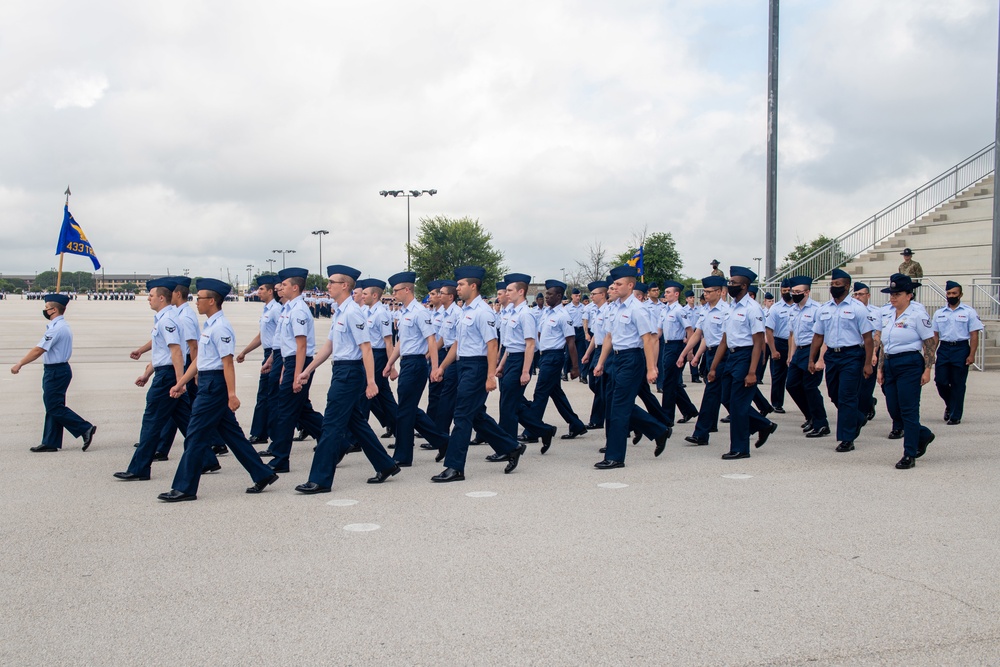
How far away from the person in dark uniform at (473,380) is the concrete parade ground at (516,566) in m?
0.26

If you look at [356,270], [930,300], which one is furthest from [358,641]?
[930,300]

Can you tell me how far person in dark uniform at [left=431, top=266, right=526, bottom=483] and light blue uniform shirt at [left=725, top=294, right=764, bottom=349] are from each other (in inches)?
109

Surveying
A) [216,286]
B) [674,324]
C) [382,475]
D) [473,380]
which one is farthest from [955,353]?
[216,286]

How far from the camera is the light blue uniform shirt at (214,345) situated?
7.15 meters

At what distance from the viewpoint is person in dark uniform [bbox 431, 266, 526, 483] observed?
7.94 metres

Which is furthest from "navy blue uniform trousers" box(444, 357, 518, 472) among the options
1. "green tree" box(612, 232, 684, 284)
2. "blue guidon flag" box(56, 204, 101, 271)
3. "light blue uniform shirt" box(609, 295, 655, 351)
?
"green tree" box(612, 232, 684, 284)

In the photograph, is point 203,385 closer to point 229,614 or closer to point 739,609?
point 229,614

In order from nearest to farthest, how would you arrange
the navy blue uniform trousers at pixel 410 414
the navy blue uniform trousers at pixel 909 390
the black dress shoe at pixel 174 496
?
the black dress shoe at pixel 174 496
the navy blue uniform trousers at pixel 909 390
the navy blue uniform trousers at pixel 410 414

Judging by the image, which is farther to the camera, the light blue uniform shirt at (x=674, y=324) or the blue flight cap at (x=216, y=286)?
the light blue uniform shirt at (x=674, y=324)

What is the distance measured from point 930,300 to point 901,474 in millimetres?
15242

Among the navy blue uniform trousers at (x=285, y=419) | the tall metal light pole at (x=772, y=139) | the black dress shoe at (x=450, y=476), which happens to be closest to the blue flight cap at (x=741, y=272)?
the black dress shoe at (x=450, y=476)

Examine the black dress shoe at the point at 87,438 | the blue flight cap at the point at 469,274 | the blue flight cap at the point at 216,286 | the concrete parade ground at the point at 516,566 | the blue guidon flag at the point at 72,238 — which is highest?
the blue guidon flag at the point at 72,238

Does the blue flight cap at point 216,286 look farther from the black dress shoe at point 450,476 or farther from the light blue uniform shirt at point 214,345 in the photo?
the black dress shoe at point 450,476

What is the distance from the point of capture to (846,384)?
32.0ft
